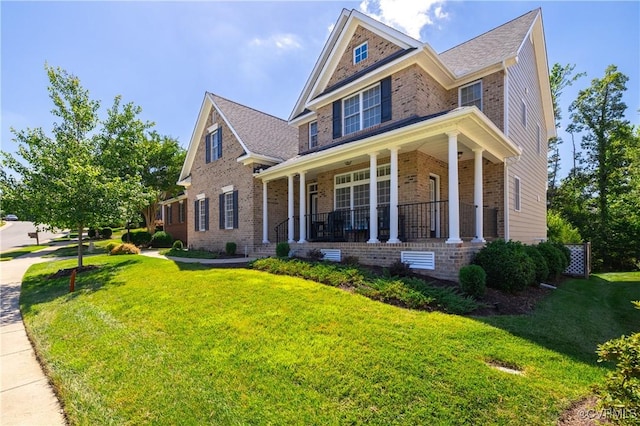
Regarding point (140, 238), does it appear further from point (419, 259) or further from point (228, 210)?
point (419, 259)

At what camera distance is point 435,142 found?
31.1 ft

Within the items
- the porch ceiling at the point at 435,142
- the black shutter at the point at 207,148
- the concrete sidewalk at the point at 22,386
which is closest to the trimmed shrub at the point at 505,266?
the porch ceiling at the point at 435,142

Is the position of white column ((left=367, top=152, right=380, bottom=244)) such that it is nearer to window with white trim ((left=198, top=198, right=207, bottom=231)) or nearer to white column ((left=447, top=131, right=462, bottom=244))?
white column ((left=447, top=131, right=462, bottom=244))

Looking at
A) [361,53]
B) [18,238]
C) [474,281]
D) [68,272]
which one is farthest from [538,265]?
[18,238]

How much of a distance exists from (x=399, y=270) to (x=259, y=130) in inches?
464

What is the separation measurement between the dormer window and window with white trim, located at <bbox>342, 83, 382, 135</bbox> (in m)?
1.52

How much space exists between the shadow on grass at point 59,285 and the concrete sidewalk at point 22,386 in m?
1.38

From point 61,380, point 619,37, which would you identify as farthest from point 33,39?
point 619,37

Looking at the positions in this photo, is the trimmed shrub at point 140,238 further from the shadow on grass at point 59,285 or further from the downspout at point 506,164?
the downspout at point 506,164

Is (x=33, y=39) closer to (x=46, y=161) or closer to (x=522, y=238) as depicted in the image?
(x=46, y=161)

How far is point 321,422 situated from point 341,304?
9.69 ft

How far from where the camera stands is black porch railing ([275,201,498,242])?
411 inches

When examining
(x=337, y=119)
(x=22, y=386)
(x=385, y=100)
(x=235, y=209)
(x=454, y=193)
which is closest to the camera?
(x=22, y=386)

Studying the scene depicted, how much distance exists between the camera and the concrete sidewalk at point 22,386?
3463mm
